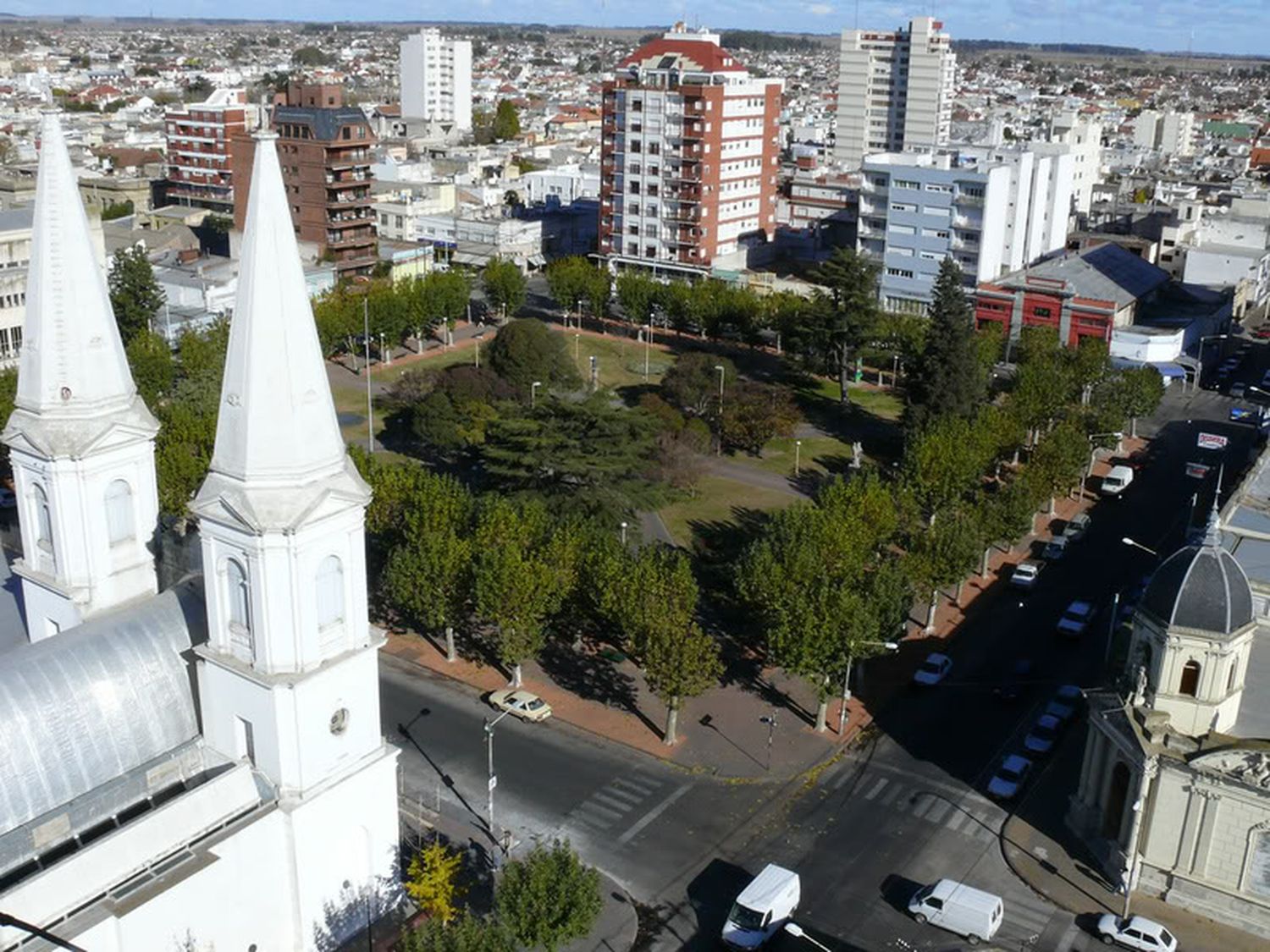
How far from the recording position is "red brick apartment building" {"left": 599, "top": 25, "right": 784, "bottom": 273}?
115 meters

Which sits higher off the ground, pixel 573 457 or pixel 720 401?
pixel 573 457

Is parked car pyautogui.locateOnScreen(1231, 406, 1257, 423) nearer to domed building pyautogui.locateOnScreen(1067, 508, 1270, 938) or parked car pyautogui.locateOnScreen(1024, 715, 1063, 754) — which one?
parked car pyautogui.locateOnScreen(1024, 715, 1063, 754)

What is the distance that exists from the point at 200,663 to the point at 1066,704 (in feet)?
109

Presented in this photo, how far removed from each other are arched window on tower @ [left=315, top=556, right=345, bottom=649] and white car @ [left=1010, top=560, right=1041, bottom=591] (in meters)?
39.1

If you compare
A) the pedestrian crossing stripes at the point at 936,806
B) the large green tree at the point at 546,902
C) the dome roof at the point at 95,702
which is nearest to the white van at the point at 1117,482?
the pedestrian crossing stripes at the point at 936,806

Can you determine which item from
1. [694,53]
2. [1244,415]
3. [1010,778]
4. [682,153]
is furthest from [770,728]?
[694,53]

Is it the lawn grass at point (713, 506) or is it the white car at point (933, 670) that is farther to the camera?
the lawn grass at point (713, 506)

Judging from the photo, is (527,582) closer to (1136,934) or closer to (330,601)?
(330,601)

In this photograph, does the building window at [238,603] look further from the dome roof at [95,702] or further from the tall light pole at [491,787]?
the tall light pole at [491,787]

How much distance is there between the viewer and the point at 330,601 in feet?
97.4

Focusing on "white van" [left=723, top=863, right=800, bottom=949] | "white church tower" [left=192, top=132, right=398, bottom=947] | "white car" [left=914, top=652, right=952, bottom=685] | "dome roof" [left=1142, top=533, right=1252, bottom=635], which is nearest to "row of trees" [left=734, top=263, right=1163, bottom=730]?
"white car" [left=914, top=652, right=952, bottom=685]

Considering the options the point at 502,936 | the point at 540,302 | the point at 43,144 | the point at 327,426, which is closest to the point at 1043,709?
the point at 502,936

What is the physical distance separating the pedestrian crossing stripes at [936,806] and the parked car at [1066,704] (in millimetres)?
6510

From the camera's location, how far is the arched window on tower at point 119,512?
33719mm
